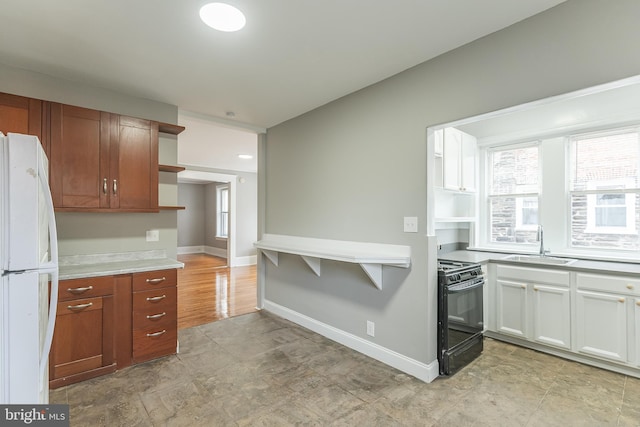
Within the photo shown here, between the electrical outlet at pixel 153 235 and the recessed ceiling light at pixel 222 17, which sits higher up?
the recessed ceiling light at pixel 222 17

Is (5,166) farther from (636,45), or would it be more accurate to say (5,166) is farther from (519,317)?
(519,317)

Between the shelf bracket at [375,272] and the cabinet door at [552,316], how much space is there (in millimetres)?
1513

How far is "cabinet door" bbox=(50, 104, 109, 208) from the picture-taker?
246cm

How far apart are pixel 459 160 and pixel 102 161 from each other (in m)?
3.47

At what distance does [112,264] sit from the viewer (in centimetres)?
276

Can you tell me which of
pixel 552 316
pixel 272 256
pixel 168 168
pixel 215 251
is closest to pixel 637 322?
pixel 552 316

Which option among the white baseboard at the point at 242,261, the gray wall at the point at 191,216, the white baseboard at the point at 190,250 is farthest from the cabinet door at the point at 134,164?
the white baseboard at the point at 190,250

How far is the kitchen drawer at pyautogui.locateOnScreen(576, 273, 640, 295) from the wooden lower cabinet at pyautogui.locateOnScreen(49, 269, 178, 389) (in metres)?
3.57

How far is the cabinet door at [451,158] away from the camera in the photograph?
3106 millimetres

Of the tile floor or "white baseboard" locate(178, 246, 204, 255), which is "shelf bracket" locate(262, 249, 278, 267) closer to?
the tile floor

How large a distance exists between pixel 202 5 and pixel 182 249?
30.5 feet

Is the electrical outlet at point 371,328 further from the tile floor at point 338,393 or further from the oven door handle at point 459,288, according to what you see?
the oven door handle at point 459,288

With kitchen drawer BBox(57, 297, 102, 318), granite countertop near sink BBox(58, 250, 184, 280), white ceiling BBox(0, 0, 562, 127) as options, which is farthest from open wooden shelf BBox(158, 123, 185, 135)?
kitchen drawer BBox(57, 297, 102, 318)
